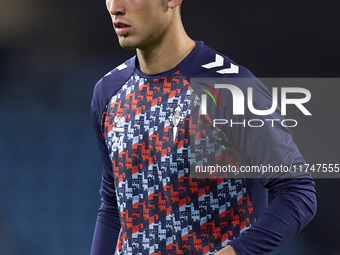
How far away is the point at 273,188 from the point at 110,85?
1.49 ft

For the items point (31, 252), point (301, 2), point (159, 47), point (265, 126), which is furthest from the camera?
point (31, 252)

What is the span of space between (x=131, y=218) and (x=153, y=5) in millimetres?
443

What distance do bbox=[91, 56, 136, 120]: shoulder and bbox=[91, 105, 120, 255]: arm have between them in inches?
1.2

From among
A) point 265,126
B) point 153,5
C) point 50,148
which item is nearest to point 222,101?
point 265,126

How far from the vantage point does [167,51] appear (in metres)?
1.20

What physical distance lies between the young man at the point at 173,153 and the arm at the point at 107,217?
5cm

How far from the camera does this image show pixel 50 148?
2617mm

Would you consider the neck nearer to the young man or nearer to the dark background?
the young man

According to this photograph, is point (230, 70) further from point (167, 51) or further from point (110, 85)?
point (110, 85)

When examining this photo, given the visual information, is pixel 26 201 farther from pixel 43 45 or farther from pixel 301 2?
pixel 301 2

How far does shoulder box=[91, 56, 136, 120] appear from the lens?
1289 millimetres

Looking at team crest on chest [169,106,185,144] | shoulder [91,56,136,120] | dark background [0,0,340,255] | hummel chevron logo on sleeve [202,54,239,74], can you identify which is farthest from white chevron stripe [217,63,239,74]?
dark background [0,0,340,255]

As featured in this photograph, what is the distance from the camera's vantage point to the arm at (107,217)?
131 cm

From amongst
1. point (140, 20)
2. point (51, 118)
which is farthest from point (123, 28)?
point (51, 118)
